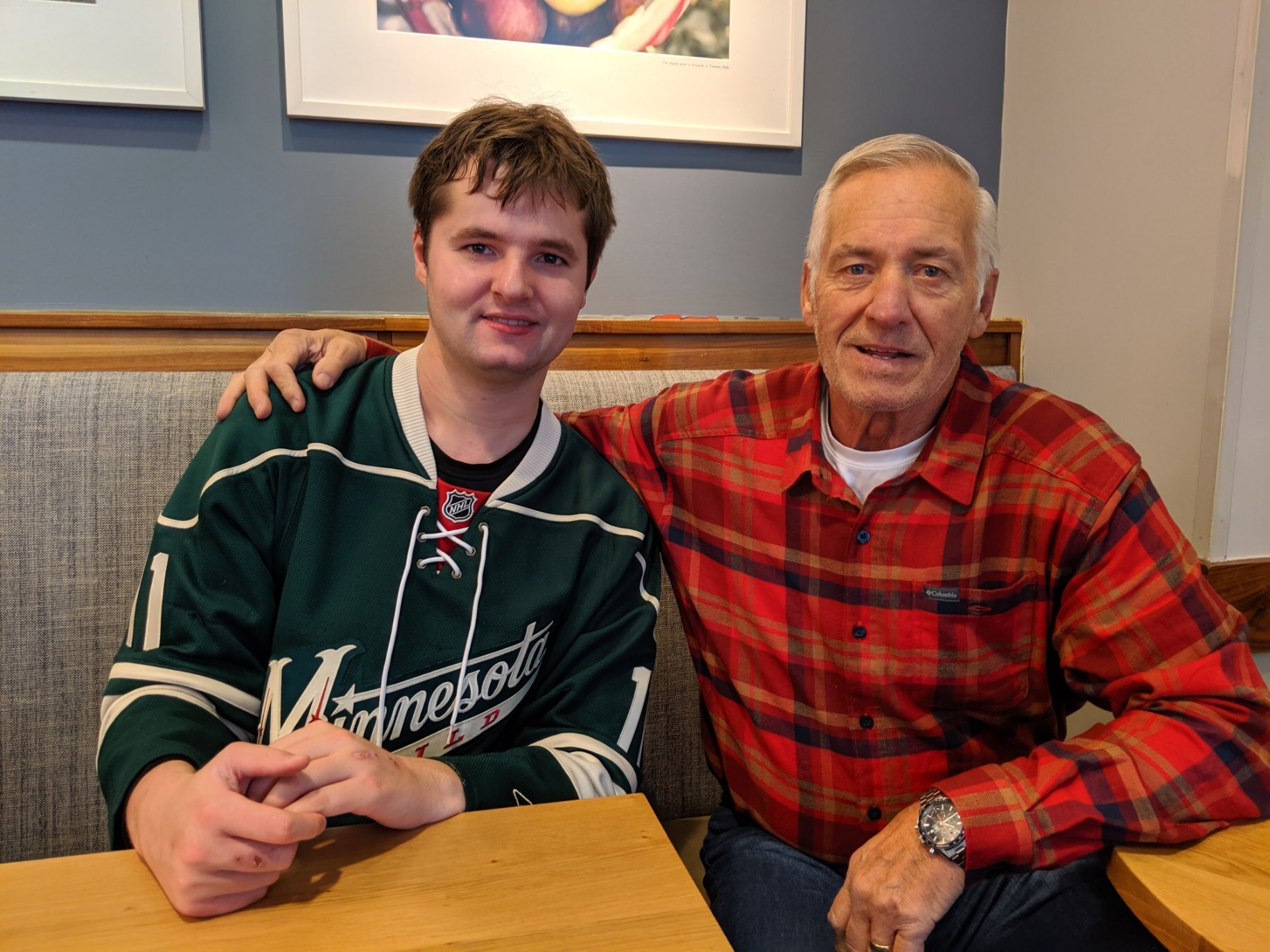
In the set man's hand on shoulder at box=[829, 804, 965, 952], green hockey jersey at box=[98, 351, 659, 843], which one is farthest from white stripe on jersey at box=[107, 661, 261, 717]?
man's hand on shoulder at box=[829, 804, 965, 952]

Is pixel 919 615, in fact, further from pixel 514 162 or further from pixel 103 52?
pixel 103 52

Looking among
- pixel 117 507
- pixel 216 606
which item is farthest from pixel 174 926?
pixel 117 507

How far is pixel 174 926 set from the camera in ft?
2.20

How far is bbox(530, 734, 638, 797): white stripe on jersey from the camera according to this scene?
1102mm

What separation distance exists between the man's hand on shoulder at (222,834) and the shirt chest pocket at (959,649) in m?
0.79

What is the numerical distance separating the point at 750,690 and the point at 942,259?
0.67 meters

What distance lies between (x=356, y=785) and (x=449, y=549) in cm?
41

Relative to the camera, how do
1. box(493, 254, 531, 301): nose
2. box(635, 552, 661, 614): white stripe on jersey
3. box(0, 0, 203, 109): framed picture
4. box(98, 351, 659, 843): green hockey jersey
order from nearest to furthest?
box(98, 351, 659, 843): green hockey jersey → box(493, 254, 531, 301): nose → box(635, 552, 661, 614): white stripe on jersey → box(0, 0, 203, 109): framed picture

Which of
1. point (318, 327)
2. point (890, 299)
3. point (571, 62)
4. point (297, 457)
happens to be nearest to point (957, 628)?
point (890, 299)

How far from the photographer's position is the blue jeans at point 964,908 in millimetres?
1088

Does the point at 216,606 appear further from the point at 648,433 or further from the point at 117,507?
the point at 648,433

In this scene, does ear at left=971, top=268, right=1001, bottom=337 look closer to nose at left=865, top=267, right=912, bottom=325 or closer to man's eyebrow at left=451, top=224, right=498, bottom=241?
nose at left=865, top=267, right=912, bottom=325

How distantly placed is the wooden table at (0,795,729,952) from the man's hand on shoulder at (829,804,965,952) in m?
0.36

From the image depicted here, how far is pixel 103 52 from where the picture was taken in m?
1.81
